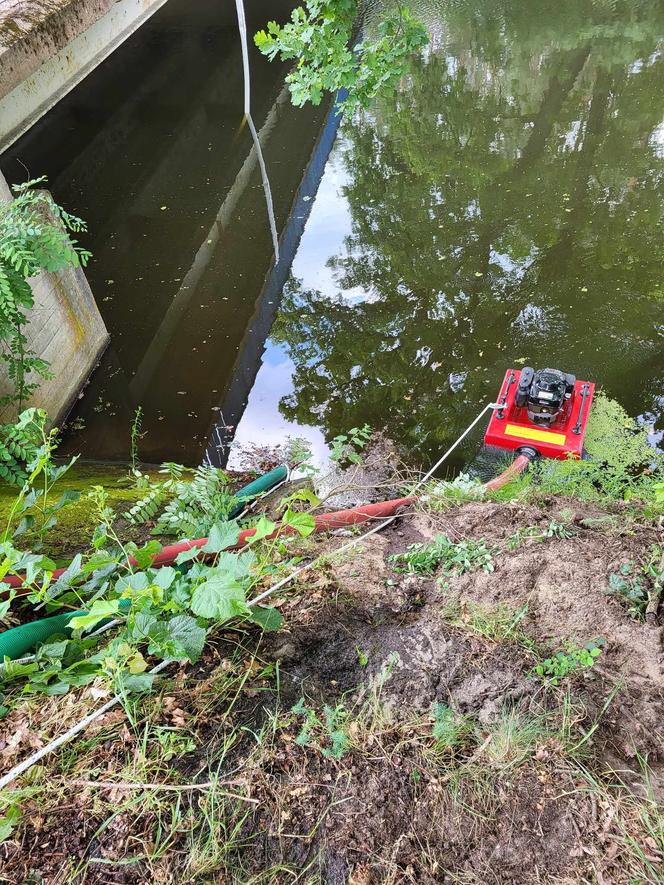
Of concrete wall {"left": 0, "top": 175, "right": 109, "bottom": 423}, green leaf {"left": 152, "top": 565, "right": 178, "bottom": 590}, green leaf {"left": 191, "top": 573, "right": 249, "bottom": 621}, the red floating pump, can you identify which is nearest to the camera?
green leaf {"left": 191, "top": 573, "right": 249, "bottom": 621}

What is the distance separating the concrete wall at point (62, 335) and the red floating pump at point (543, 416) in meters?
3.50

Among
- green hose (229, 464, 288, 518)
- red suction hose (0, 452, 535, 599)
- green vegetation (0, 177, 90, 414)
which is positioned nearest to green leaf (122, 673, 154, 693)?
red suction hose (0, 452, 535, 599)

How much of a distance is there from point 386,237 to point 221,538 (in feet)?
17.9

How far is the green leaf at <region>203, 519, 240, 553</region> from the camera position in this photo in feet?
6.84

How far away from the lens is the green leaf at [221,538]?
82.0 inches

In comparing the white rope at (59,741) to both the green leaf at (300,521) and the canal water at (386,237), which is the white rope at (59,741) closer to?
the green leaf at (300,521)

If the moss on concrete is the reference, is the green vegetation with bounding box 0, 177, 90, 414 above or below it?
above

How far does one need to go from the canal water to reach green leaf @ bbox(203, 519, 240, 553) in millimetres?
2693

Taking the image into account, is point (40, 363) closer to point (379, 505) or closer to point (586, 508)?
point (379, 505)

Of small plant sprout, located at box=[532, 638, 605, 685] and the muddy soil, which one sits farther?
small plant sprout, located at box=[532, 638, 605, 685]

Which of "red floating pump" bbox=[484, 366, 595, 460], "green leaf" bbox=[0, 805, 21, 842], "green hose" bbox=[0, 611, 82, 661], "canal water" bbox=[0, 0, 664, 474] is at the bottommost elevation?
"green leaf" bbox=[0, 805, 21, 842]

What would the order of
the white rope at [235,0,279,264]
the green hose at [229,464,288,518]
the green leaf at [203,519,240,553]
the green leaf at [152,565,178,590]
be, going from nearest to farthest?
the green leaf at [152,565,178,590], the green leaf at [203,519,240,553], the green hose at [229,464,288,518], the white rope at [235,0,279,264]

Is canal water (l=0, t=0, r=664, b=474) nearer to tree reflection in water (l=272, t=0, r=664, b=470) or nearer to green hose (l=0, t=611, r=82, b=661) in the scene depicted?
tree reflection in water (l=272, t=0, r=664, b=470)

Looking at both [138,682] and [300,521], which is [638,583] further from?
[138,682]
